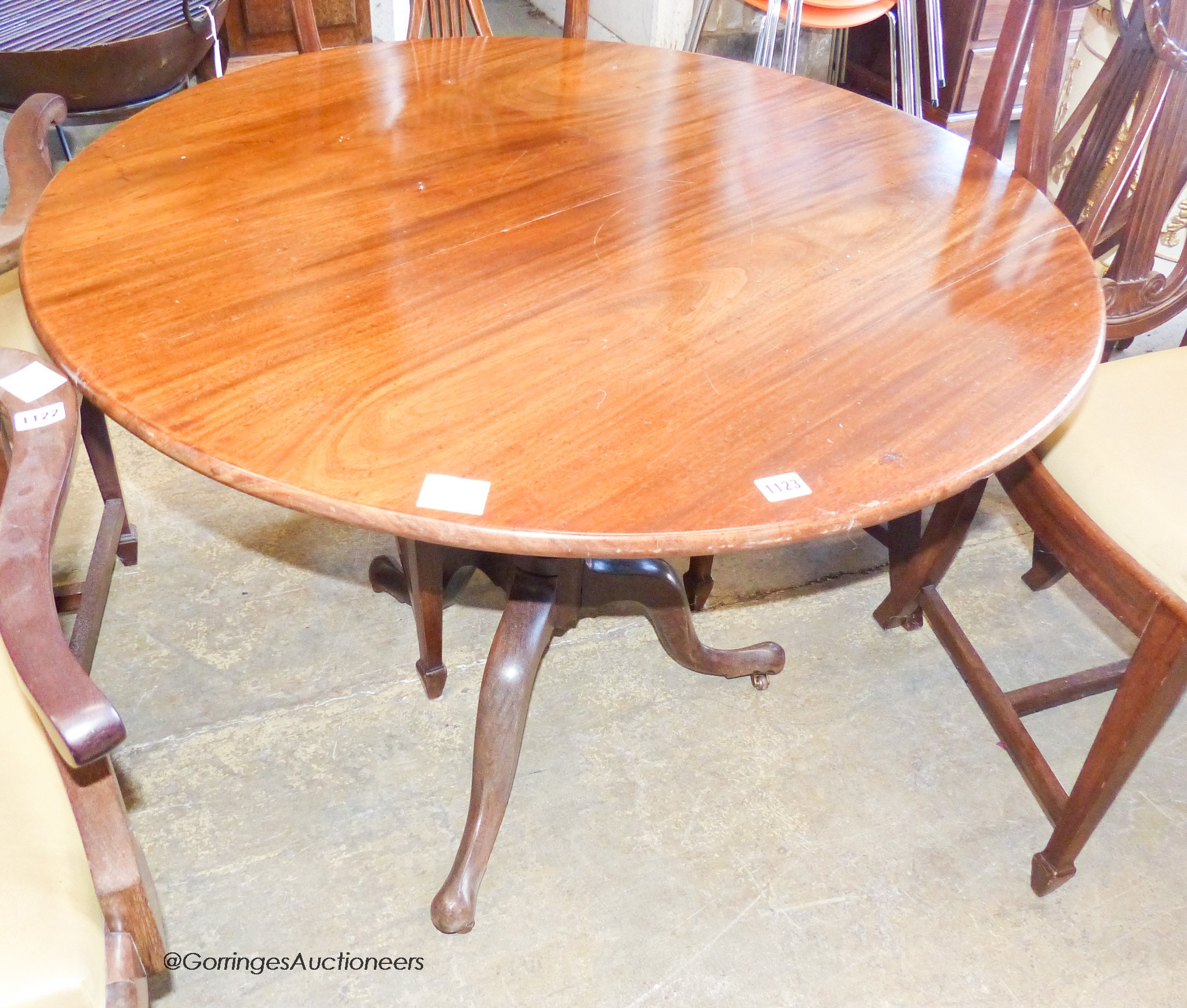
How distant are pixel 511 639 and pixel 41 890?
Result: 2.38 ft

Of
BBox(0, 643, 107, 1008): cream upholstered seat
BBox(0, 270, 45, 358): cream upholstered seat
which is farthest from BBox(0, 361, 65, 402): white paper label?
→ BBox(0, 270, 45, 358): cream upholstered seat

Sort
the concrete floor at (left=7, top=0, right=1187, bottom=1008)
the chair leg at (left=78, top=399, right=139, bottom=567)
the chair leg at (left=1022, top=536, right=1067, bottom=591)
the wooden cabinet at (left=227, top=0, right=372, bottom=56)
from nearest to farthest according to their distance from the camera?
the concrete floor at (left=7, top=0, right=1187, bottom=1008)
the chair leg at (left=78, top=399, right=139, bottom=567)
the chair leg at (left=1022, top=536, right=1067, bottom=591)
the wooden cabinet at (left=227, top=0, right=372, bottom=56)

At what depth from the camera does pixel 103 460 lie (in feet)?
5.56

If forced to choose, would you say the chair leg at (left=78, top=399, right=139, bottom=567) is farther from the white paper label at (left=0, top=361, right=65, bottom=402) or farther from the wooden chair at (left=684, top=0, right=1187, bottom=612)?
the wooden chair at (left=684, top=0, right=1187, bottom=612)

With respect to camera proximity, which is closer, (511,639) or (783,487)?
(783,487)

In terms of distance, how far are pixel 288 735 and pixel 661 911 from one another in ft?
2.06

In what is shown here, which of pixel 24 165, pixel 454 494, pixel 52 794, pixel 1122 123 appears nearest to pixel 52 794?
pixel 52 794

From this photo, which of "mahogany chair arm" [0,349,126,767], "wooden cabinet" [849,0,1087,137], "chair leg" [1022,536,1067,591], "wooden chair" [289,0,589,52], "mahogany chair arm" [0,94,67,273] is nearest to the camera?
"mahogany chair arm" [0,349,126,767]

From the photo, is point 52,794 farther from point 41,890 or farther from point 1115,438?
point 1115,438

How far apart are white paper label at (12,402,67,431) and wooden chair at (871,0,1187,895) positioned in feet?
3.76

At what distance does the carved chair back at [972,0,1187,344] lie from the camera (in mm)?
1355

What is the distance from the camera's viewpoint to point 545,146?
1.34 meters

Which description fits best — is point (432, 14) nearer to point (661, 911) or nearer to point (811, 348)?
point (811, 348)

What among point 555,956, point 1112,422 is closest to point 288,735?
point 555,956
